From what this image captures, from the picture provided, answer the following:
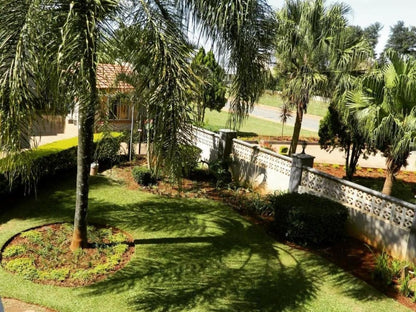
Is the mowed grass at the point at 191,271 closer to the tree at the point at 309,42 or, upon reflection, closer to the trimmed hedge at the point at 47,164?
the trimmed hedge at the point at 47,164

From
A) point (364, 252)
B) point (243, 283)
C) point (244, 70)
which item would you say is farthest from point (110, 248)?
point (364, 252)

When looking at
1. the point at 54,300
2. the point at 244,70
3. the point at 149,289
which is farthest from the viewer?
the point at 244,70

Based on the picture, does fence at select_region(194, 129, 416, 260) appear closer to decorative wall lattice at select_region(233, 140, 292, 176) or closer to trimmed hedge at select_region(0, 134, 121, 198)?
decorative wall lattice at select_region(233, 140, 292, 176)

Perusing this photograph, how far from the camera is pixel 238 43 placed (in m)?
5.39

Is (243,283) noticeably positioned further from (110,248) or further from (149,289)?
(110,248)

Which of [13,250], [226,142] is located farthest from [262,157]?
[13,250]

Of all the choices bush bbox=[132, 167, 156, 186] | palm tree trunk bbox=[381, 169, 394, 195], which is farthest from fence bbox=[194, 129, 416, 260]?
bush bbox=[132, 167, 156, 186]

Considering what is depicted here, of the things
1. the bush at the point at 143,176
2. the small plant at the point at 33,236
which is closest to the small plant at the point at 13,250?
the small plant at the point at 33,236

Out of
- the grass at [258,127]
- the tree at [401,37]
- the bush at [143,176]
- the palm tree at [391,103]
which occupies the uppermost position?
the tree at [401,37]

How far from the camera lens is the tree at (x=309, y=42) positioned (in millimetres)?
10539

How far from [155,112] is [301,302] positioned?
11.7 ft

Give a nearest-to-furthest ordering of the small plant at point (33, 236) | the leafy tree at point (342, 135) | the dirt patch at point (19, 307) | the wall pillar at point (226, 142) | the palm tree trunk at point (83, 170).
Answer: the dirt patch at point (19, 307)
the palm tree trunk at point (83, 170)
the small plant at point (33, 236)
the leafy tree at point (342, 135)
the wall pillar at point (226, 142)

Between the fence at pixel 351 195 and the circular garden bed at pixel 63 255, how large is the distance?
2.45 m

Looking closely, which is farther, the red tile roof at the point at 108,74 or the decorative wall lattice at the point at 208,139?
the decorative wall lattice at the point at 208,139
